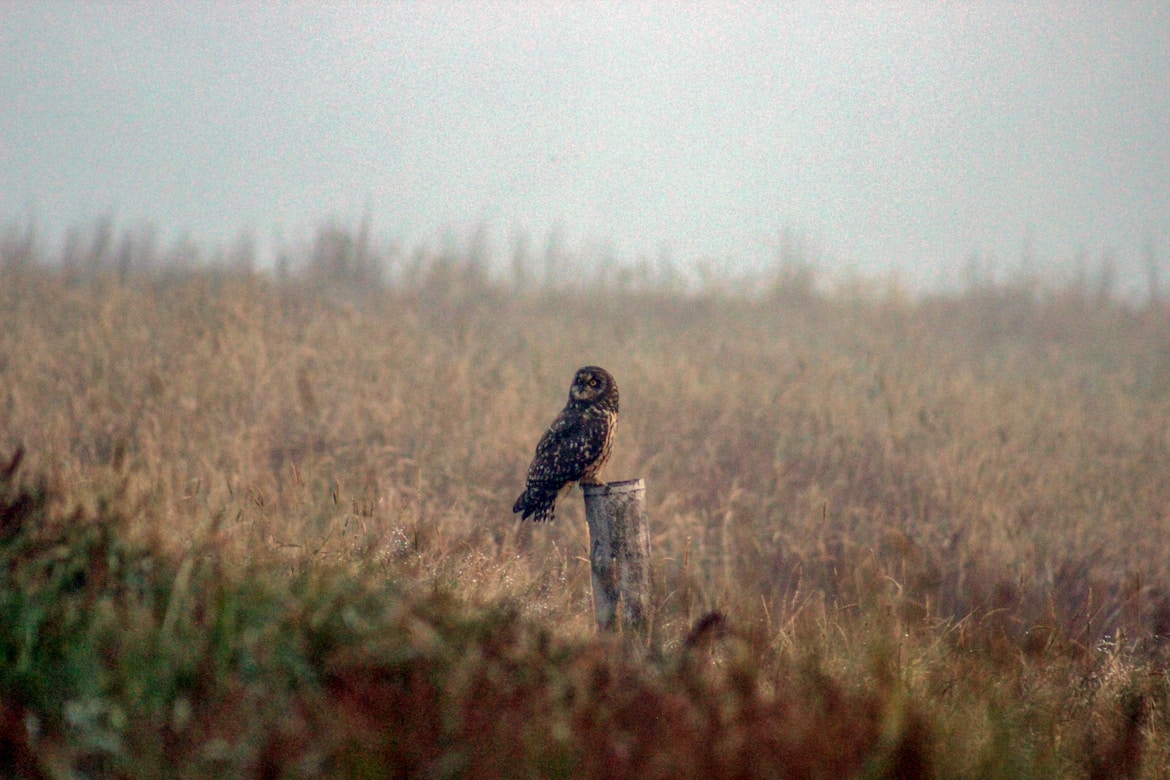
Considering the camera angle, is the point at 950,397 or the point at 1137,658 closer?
the point at 1137,658

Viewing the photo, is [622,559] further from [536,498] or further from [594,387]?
[594,387]

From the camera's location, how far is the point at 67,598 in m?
2.98

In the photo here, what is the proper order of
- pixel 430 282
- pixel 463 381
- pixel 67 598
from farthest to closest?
1. pixel 430 282
2. pixel 463 381
3. pixel 67 598

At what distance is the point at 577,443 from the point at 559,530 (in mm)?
2215

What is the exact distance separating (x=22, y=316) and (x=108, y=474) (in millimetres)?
6241

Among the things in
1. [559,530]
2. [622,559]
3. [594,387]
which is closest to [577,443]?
[594,387]

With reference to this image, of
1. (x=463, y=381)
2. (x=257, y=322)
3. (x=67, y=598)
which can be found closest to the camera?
(x=67, y=598)

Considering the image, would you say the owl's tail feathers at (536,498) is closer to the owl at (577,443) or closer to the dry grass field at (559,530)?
the owl at (577,443)

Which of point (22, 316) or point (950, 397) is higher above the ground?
point (22, 316)

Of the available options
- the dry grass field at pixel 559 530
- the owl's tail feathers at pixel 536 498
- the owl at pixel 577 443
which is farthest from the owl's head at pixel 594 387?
the dry grass field at pixel 559 530

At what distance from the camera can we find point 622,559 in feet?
13.3

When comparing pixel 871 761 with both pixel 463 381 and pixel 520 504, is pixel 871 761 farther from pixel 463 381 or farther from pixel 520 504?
pixel 463 381

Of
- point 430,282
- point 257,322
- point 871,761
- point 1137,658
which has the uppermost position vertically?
point 430,282

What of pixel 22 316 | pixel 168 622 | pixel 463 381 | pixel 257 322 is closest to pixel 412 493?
pixel 463 381
